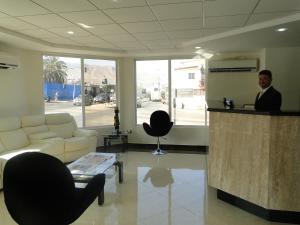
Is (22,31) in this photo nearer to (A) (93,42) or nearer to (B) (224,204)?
(A) (93,42)

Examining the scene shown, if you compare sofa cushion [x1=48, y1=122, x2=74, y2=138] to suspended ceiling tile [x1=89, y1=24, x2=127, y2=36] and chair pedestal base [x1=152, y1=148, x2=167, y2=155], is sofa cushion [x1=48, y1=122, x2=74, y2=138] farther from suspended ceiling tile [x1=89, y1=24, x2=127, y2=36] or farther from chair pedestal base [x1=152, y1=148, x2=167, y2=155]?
suspended ceiling tile [x1=89, y1=24, x2=127, y2=36]

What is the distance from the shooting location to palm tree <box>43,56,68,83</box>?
20.0 feet

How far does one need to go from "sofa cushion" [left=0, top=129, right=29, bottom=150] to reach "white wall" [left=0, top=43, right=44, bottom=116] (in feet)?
1.75

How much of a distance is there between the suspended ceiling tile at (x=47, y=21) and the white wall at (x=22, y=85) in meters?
1.65

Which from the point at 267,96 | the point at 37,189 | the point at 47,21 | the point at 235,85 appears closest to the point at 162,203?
the point at 37,189

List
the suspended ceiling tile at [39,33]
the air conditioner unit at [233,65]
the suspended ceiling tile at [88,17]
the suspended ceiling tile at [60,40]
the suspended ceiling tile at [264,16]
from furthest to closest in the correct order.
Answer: the air conditioner unit at [233,65] → the suspended ceiling tile at [60,40] → the suspended ceiling tile at [39,33] → the suspended ceiling tile at [264,16] → the suspended ceiling tile at [88,17]

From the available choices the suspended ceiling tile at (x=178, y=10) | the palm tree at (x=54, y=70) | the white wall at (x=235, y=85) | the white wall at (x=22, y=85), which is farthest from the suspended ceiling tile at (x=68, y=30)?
the white wall at (x=235, y=85)

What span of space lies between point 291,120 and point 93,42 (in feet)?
13.1

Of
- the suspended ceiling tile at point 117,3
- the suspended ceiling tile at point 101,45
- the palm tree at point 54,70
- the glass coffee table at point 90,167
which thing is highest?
the suspended ceiling tile at point 101,45

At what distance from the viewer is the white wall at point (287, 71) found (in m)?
5.46

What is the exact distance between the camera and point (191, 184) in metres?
4.07

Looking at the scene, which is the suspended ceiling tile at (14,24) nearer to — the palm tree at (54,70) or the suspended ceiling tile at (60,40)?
the suspended ceiling tile at (60,40)

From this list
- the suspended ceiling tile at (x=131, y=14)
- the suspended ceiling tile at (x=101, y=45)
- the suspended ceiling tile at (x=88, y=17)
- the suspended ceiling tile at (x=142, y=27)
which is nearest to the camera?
the suspended ceiling tile at (x=131, y=14)

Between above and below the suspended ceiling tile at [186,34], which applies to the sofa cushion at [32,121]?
below
